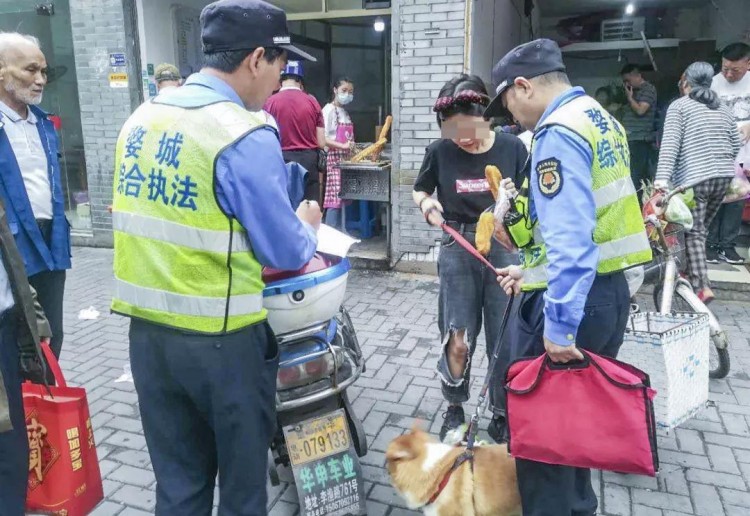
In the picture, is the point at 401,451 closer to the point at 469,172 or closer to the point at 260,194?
the point at 260,194

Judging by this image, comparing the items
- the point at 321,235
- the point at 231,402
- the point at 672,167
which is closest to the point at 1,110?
the point at 321,235

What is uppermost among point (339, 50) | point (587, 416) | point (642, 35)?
point (642, 35)

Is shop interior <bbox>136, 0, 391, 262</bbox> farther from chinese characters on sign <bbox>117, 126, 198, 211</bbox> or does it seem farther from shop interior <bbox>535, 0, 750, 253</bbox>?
chinese characters on sign <bbox>117, 126, 198, 211</bbox>

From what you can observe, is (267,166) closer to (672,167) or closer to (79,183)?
(672,167)

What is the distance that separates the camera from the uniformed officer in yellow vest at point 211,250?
1854 millimetres

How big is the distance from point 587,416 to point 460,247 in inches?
57.4

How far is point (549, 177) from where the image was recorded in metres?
2.13

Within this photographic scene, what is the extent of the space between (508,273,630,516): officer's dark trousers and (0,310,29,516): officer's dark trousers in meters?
2.03

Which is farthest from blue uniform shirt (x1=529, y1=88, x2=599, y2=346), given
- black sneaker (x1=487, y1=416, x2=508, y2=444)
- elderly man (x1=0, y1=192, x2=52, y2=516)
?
elderly man (x1=0, y1=192, x2=52, y2=516)

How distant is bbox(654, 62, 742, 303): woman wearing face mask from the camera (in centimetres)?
478

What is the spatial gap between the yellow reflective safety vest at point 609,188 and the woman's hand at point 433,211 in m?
1.11

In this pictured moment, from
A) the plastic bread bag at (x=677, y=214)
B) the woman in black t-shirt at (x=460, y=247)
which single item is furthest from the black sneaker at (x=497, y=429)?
the plastic bread bag at (x=677, y=214)

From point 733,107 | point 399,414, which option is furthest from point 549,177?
point 733,107

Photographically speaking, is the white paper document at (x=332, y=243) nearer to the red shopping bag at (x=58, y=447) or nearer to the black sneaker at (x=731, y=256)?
the red shopping bag at (x=58, y=447)
